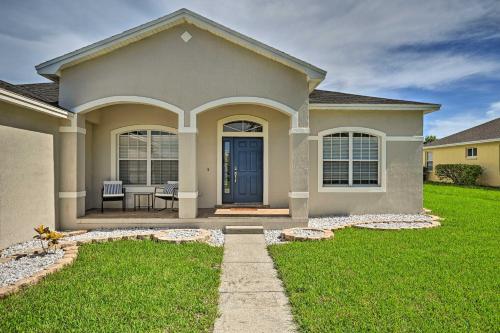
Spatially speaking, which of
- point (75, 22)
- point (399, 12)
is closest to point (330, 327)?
point (399, 12)

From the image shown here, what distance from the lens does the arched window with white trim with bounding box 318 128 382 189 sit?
11.6m

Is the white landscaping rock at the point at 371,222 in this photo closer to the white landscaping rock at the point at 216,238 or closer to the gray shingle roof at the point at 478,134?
the white landscaping rock at the point at 216,238

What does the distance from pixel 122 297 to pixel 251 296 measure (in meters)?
1.80

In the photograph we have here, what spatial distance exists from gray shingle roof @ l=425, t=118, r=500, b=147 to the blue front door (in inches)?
730

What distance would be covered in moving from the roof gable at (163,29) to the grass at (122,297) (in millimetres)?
5446

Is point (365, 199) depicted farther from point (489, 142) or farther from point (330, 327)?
point (489, 142)

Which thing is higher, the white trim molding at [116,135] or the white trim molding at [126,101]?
the white trim molding at [126,101]

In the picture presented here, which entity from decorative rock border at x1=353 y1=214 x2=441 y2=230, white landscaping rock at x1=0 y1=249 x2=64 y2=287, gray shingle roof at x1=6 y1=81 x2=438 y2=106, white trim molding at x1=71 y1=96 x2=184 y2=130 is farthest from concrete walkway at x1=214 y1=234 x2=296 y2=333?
gray shingle roof at x1=6 y1=81 x2=438 y2=106

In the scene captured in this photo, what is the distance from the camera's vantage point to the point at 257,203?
11586mm

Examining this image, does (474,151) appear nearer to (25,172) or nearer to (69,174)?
(69,174)

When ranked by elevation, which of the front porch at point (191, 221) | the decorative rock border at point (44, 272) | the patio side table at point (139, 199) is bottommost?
the decorative rock border at point (44, 272)

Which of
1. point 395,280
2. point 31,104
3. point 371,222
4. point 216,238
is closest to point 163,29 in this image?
point 31,104

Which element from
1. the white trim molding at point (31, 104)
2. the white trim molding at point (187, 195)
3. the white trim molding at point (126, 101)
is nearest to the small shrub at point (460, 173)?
the white trim molding at point (187, 195)

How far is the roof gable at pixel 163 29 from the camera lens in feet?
29.4
